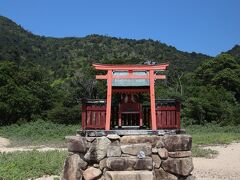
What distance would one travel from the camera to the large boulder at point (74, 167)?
32.8 feet

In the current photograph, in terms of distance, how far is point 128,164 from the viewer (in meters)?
9.54

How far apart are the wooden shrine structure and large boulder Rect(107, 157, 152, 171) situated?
129 centimetres

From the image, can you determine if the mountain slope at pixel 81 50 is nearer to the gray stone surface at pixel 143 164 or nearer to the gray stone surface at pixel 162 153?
the gray stone surface at pixel 162 153

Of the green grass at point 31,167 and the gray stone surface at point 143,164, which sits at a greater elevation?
the gray stone surface at point 143,164

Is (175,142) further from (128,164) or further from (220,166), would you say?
(220,166)

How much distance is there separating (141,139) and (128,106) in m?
1.89

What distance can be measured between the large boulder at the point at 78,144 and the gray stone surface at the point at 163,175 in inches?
82.6

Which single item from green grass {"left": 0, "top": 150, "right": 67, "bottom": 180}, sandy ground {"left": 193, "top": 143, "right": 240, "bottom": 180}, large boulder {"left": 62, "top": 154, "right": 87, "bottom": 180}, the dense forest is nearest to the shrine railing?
large boulder {"left": 62, "top": 154, "right": 87, "bottom": 180}

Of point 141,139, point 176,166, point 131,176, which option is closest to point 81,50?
point 141,139

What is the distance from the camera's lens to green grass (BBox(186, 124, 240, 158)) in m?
20.7

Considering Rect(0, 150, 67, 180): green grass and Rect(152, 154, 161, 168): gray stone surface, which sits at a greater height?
Rect(152, 154, 161, 168): gray stone surface

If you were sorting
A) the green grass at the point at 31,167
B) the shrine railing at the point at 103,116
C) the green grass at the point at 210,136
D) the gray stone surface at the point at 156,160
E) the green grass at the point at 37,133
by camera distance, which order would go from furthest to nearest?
1. the green grass at the point at 37,133
2. the green grass at the point at 210,136
3. the green grass at the point at 31,167
4. the shrine railing at the point at 103,116
5. the gray stone surface at the point at 156,160

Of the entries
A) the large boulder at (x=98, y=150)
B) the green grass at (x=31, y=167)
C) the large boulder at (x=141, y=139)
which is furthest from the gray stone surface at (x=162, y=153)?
the green grass at (x=31, y=167)

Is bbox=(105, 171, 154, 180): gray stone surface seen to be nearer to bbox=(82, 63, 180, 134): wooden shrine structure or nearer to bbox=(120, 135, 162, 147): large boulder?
bbox=(120, 135, 162, 147): large boulder
